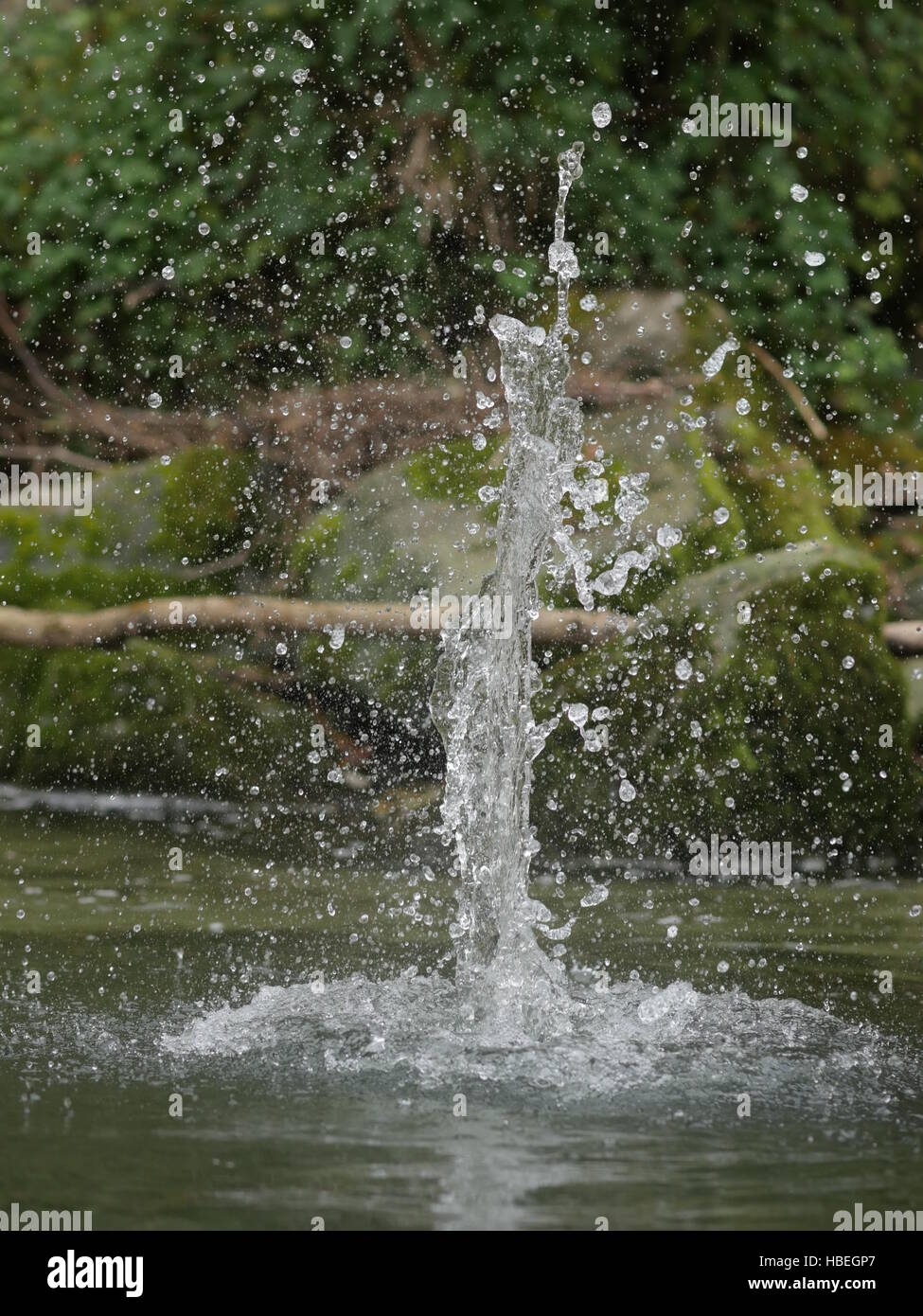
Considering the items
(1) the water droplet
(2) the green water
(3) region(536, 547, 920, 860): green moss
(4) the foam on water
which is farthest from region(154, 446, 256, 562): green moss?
(4) the foam on water

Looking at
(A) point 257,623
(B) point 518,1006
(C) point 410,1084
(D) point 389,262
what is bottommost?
(C) point 410,1084

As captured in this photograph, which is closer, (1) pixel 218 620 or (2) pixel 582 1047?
(2) pixel 582 1047

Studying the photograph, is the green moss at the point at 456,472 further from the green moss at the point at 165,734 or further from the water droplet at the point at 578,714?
the water droplet at the point at 578,714

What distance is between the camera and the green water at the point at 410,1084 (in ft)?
12.1

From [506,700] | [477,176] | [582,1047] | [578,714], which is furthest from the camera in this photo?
[477,176]

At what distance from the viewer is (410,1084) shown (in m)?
4.52

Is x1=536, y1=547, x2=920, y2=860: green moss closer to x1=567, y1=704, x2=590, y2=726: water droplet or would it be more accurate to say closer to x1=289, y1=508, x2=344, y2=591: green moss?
x1=567, y1=704, x2=590, y2=726: water droplet

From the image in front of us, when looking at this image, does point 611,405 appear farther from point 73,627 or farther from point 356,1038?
point 356,1038

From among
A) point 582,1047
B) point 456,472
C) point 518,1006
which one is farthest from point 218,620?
point 582,1047

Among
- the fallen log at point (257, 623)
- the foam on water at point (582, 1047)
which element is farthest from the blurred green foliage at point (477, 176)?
the foam on water at point (582, 1047)

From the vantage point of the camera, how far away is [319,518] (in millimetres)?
10703

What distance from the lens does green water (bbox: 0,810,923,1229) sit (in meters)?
3.69

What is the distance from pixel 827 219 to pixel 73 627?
6460 mm

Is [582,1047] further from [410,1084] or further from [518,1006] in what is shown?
[410,1084]
